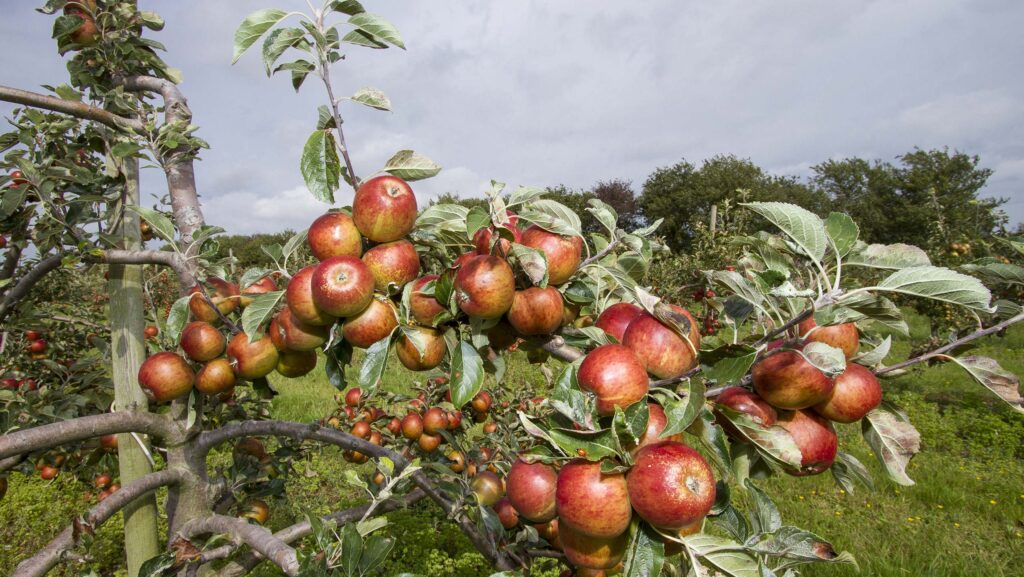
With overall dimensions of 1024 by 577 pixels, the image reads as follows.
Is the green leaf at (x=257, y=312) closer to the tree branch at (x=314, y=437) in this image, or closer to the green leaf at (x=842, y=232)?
the tree branch at (x=314, y=437)

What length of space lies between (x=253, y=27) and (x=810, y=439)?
1245 mm

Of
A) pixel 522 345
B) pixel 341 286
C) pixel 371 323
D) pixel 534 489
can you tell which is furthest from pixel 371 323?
pixel 534 489

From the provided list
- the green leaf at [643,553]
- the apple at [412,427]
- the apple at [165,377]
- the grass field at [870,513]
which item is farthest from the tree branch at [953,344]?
the grass field at [870,513]

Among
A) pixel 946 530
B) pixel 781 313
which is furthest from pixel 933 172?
pixel 781 313

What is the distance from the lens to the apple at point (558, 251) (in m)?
0.95

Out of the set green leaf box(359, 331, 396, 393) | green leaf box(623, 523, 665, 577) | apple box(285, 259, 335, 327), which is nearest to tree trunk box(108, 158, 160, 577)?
apple box(285, 259, 335, 327)

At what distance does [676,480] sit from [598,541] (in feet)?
0.66

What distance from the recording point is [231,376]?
4.24 feet

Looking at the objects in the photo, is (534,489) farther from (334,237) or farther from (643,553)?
(334,237)

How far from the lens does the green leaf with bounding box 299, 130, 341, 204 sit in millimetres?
1007

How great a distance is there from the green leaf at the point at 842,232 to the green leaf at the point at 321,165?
35.2 inches

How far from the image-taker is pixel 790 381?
794mm

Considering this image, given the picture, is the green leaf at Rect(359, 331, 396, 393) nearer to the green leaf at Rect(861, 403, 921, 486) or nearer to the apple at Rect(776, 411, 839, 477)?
the apple at Rect(776, 411, 839, 477)

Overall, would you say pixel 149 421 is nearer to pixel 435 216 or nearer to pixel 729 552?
pixel 435 216
